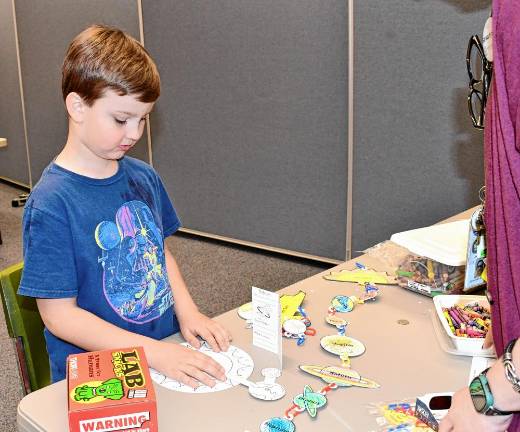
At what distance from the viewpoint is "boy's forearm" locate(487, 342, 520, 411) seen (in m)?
0.64

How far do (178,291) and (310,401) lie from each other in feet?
1.60

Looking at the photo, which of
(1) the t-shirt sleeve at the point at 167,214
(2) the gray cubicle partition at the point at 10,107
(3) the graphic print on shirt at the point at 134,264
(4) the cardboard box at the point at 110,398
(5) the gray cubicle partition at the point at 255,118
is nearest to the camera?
(4) the cardboard box at the point at 110,398

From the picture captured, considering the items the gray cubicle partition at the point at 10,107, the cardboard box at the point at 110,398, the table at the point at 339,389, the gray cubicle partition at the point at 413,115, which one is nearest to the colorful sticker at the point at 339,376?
the table at the point at 339,389

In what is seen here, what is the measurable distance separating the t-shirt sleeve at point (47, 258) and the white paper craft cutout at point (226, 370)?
0.23 m

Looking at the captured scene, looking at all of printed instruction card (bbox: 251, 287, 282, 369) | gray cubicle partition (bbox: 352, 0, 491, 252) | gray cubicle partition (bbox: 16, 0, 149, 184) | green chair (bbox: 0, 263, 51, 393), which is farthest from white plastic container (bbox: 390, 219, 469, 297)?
gray cubicle partition (bbox: 16, 0, 149, 184)

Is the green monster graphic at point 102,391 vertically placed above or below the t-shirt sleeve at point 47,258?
below

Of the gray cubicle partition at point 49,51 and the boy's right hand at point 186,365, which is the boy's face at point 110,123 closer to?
the boy's right hand at point 186,365

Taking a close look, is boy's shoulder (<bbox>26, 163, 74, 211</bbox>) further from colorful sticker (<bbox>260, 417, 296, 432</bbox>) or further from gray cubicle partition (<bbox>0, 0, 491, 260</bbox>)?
gray cubicle partition (<bbox>0, 0, 491, 260</bbox>)

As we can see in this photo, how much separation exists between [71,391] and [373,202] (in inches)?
85.1

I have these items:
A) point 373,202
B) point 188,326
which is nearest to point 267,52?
point 373,202

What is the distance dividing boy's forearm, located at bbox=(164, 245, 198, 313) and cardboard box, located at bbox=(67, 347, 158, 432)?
395 mm

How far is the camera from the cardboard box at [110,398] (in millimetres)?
754

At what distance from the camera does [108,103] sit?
3.63 ft

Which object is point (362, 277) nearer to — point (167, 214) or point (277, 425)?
point (167, 214)
